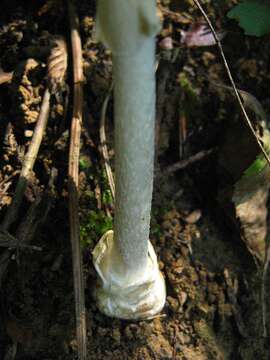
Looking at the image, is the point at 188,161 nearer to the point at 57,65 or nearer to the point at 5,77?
the point at 57,65

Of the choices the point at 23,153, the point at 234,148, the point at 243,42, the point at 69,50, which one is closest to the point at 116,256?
the point at 23,153

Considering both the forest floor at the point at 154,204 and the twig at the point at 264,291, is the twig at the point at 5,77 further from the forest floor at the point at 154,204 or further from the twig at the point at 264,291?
the twig at the point at 264,291

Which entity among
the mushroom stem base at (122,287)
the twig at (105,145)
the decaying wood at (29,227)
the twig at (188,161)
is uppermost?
the twig at (105,145)

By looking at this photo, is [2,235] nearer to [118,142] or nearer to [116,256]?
[116,256]

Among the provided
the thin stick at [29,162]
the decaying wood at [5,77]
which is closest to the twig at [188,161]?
the thin stick at [29,162]

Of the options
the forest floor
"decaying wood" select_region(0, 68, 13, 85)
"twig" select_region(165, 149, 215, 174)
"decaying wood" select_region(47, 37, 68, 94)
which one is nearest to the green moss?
the forest floor

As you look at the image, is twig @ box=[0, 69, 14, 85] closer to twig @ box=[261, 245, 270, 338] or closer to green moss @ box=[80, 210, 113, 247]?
green moss @ box=[80, 210, 113, 247]

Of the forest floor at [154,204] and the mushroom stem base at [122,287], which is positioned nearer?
the mushroom stem base at [122,287]
